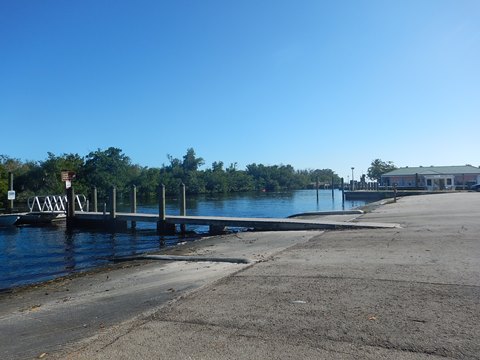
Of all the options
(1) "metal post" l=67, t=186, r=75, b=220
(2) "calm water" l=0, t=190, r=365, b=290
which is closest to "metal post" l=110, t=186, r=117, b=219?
(2) "calm water" l=0, t=190, r=365, b=290

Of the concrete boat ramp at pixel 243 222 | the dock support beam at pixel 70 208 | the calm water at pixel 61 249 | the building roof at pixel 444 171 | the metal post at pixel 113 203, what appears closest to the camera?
the calm water at pixel 61 249

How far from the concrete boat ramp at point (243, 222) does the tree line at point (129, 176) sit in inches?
255

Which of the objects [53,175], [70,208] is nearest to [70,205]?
[70,208]

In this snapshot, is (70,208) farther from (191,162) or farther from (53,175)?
(191,162)

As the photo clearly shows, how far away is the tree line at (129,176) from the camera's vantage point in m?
74.1

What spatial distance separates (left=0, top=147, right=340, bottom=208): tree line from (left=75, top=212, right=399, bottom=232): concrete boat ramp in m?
6.48

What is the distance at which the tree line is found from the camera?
7406 centimetres

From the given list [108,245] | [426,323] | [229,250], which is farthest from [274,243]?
[108,245]

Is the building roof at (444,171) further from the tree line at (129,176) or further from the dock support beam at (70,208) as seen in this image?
the dock support beam at (70,208)

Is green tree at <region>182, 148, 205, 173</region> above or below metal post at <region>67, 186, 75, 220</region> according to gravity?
above

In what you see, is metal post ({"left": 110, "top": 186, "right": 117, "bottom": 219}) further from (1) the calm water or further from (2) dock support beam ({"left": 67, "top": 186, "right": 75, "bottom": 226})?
(2) dock support beam ({"left": 67, "top": 186, "right": 75, "bottom": 226})

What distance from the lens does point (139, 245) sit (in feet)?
65.8

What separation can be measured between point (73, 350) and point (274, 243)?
9519 millimetres

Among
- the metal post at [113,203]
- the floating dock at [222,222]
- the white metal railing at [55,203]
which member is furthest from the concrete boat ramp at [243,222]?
the white metal railing at [55,203]
